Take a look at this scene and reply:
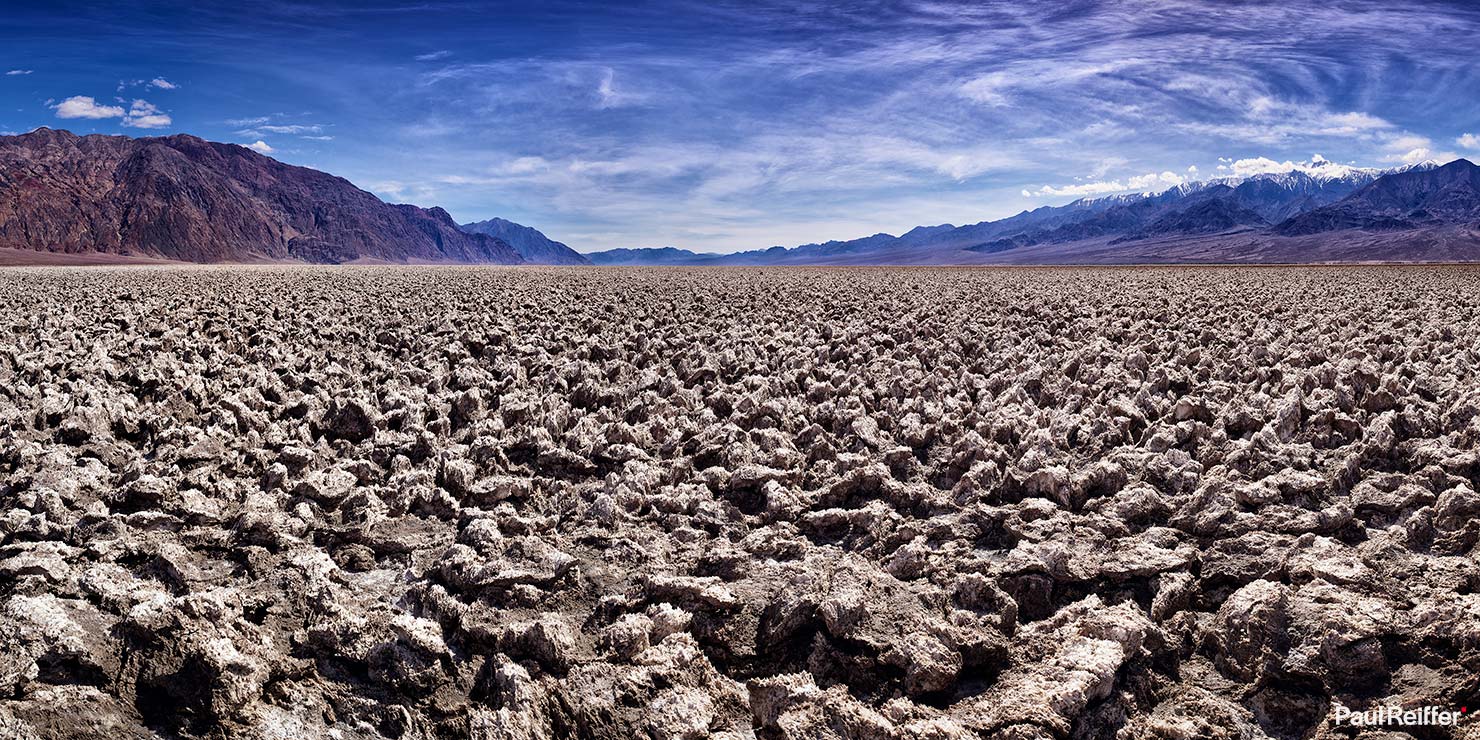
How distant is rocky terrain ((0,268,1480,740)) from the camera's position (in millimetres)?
1959

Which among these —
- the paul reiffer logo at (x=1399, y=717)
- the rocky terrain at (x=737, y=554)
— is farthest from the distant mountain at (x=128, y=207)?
the paul reiffer logo at (x=1399, y=717)

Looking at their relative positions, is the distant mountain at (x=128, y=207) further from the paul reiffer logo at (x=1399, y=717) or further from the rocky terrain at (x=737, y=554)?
the paul reiffer logo at (x=1399, y=717)

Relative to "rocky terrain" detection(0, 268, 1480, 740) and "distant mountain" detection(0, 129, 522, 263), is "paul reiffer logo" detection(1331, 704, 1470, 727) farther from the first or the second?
"distant mountain" detection(0, 129, 522, 263)

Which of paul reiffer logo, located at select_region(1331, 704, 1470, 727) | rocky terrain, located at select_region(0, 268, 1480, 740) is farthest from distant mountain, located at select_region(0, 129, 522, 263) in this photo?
paul reiffer logo, located at select_region(1331, 704, 1470, 727)

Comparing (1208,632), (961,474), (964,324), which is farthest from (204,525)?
(964,324)

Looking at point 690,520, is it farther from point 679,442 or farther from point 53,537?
point 53,537

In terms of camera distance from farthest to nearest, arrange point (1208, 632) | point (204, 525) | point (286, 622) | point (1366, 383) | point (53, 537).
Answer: point (1366, 383) → point (204, 525) → point (53, 537) → point (286, 622) → point (1208, 632)

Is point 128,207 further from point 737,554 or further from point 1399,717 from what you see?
point 1399,717

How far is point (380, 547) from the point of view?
2.90 metres

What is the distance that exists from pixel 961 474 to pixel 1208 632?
1.38m

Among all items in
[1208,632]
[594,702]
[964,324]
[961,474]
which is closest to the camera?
[594,702]

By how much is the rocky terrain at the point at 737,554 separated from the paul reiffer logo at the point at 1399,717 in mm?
24

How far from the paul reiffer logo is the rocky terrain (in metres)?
0.02

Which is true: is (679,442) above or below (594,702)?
above
